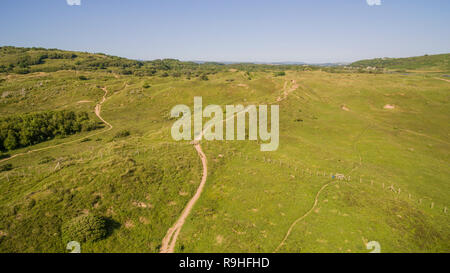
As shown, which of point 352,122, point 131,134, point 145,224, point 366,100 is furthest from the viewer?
point 366,100

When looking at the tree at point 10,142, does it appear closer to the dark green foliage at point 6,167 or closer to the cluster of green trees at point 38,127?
the cluster of green trees at point 38,127

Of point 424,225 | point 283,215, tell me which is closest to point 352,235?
point 283,215

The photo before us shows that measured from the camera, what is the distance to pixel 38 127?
63844mm

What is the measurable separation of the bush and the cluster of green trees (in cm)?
5073

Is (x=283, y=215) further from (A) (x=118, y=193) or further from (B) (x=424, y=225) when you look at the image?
(A) (x=118, y=193)

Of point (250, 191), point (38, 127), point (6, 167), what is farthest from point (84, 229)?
point (38, 127)

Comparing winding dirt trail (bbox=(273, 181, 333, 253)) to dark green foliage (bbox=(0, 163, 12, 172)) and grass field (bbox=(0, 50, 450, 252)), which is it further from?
dark green foliage (bbox=(0, 163, 12, 172))

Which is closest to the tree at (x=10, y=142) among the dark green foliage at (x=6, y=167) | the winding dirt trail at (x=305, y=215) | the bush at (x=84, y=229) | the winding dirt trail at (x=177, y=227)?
the dark green foliage at (x=6, y=167)

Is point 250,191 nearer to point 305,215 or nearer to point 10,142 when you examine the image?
point 305,215

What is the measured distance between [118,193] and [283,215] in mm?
22254

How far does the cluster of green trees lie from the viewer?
56575 mm

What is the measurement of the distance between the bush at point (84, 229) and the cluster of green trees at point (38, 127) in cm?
5073

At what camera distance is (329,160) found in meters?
46.3

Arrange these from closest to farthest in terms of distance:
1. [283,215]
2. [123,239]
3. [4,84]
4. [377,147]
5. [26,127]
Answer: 1. [123,239]
2. [283,215]
3. [377,147]
4. [26,127]
5. [4,84]
